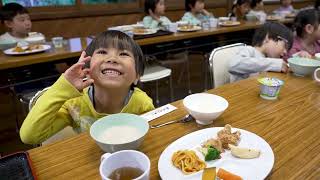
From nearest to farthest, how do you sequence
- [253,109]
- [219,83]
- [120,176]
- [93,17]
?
[120,176], [253,109], [219,83], [93,17]

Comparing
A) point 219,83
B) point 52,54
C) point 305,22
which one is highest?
point 305,22

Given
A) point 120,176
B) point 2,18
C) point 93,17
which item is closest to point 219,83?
point 120,176

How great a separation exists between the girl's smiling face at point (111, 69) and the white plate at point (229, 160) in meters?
0.36

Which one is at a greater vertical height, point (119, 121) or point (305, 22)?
point (305, 22)

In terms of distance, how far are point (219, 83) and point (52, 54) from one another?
135 cm

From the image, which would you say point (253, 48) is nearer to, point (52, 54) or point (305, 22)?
point (305, 22)

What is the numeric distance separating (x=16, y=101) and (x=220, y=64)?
1.85m

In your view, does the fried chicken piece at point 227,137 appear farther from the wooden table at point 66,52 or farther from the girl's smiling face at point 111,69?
the wooden table at point 66,52

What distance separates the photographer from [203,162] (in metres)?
0.76

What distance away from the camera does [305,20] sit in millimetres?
2213

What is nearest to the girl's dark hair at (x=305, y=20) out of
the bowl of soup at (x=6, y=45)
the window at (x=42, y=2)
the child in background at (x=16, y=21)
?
the bowl of soup at (x=6, y=45)

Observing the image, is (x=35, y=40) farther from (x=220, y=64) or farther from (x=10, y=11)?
(x=220, y=64)

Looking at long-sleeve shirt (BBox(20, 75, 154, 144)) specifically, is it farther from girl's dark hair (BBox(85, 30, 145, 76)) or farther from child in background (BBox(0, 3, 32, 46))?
child in background (BBox(0, 3, 32, 46))

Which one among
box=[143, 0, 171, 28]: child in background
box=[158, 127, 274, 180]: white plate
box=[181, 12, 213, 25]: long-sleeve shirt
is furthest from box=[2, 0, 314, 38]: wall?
box=[158, 127, 274, 180]: white plate
